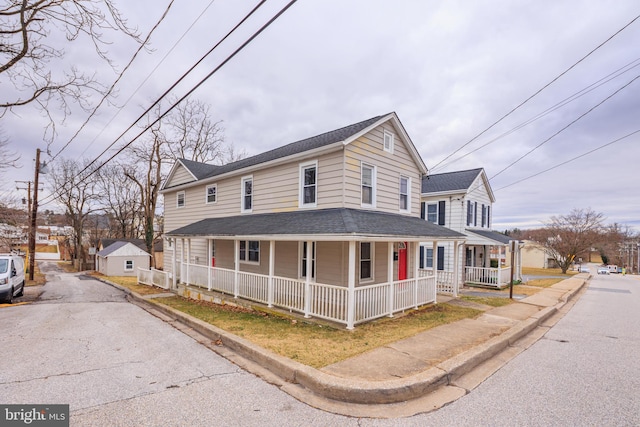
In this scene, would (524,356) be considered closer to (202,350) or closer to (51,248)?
(202,350)

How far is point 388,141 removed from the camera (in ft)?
38.0

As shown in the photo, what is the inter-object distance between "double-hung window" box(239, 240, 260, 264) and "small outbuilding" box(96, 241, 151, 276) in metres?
19.5

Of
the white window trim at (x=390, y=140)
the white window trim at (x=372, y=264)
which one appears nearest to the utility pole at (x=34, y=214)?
the white window trim at (x=372, y=264)

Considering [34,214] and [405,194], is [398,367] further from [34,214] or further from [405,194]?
[34,214]

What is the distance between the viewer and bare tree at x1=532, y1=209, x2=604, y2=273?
109 feet

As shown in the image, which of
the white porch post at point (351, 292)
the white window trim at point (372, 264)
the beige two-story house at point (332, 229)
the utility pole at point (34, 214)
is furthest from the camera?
the utility pole at point (34, 214)

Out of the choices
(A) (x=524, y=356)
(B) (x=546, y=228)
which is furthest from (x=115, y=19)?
(B) (x=546, y=228)

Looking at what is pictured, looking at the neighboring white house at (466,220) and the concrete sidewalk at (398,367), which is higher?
the neighboring white house at (466,220)

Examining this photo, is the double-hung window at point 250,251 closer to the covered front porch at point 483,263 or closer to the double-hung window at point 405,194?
the double-hung window at point 405,194

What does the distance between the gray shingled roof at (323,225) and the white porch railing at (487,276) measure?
7.03 m

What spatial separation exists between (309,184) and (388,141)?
342 centimetres

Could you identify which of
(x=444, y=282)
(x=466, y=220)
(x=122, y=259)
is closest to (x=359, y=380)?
(x=444, y=282)

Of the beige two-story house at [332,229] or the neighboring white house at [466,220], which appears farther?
the neighboring white house at [466,220]

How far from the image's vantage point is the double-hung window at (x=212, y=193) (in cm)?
1570
